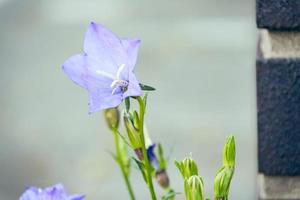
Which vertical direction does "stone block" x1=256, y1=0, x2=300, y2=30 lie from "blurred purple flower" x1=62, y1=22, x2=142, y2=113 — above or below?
above

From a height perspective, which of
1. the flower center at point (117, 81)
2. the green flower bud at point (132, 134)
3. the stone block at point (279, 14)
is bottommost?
the green flower bud at point (132, 134)

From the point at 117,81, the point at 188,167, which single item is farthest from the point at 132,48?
the point at 188,167

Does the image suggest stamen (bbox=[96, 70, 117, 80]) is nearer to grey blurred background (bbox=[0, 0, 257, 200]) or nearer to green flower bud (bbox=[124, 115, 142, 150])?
green flower bud (bbox=[124, 115, 142, 150])

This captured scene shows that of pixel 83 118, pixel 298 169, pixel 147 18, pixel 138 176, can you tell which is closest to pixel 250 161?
pixel 138 176

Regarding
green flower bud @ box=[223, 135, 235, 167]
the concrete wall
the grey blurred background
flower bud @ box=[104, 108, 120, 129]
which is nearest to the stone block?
the concrete wall

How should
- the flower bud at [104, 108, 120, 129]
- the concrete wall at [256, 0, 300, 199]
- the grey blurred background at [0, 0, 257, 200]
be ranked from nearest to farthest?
the concrete wall at [256, 0, 300, 199], the flower bud at [104, 108, 120, 129], the grey blurred background at [0, 0, 257, 200]

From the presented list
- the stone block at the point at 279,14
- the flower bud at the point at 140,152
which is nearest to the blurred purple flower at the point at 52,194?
the flower bud at the point at 140,152

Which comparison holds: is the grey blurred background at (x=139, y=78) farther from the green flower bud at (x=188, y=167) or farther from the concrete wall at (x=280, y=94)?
the green flower bud at (x=188, y=167)

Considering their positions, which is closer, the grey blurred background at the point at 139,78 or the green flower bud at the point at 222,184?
the green flower bud at the point at 222,184
